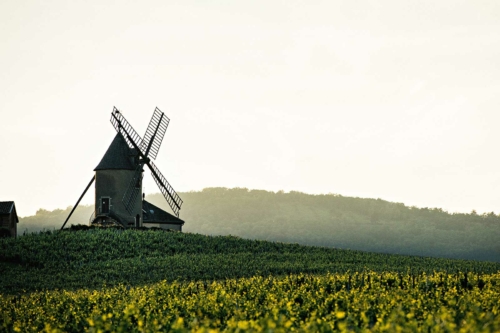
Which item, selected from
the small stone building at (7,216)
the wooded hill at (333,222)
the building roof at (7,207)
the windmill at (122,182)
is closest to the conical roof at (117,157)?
the windmill at (122,182)

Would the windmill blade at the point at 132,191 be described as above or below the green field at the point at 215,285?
above

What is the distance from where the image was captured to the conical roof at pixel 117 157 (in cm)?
5206

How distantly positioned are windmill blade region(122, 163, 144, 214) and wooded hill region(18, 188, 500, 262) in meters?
69.6

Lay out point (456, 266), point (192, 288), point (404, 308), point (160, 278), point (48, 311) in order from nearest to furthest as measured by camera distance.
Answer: point (404, 308) < point (48, 311) < point (192, 288) < point (160, 278) < point (456, 266)

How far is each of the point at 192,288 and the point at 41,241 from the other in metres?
25.4

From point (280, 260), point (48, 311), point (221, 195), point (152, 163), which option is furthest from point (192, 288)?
point (221, 195)

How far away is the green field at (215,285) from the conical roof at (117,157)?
520 centimetres

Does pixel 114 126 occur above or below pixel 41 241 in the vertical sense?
above

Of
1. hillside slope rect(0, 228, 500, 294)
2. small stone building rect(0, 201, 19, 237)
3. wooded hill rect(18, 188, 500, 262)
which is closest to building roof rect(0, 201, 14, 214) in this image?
small stone building rect(0, 201, 19, 237)

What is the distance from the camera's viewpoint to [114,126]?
56.5m

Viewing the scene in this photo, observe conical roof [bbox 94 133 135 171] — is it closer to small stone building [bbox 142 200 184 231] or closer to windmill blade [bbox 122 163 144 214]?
windmill blade [bbox 122 163 144 214]

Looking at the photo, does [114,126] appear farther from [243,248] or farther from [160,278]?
[160,278]

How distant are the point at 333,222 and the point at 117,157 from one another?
87106mm

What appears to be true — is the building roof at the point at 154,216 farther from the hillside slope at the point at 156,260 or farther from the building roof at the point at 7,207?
the building roof at the point at 7,207
